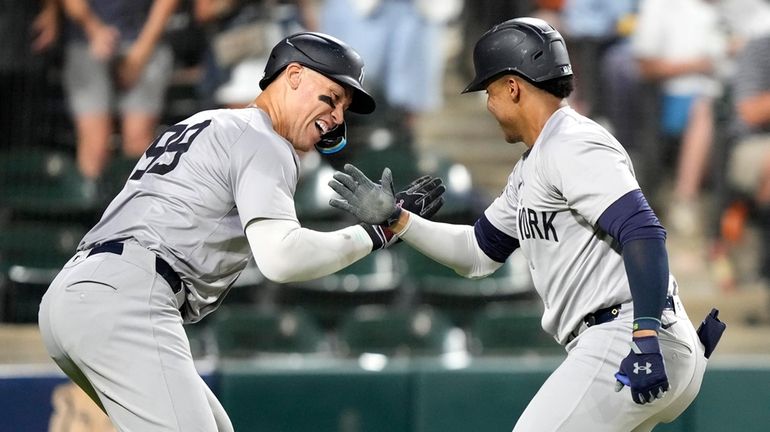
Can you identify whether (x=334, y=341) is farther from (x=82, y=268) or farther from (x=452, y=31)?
(x=82, y=268)

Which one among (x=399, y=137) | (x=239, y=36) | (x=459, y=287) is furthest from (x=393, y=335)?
(x=239, y=36)

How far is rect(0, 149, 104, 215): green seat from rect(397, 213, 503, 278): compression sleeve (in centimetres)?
348

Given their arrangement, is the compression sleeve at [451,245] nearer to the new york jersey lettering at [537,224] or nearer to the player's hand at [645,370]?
the new york jersey lettering at [537,224]

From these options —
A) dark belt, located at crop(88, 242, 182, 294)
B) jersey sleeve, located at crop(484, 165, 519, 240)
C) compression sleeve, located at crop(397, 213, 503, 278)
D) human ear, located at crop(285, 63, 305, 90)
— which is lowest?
compression sleeve, located at crop(397, 213, 503, 278)

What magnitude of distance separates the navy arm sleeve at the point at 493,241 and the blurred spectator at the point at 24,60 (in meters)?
3.88

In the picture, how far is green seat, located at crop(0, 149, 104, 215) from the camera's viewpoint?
6383 mm

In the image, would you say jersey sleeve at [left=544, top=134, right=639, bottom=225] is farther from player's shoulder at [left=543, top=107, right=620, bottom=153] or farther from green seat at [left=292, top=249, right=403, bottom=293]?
green seat at [left=292, top=249, right=403, bottom=293]

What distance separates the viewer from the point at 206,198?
290 centimetres

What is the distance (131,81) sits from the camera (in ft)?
21.3

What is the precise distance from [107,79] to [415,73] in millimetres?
1813

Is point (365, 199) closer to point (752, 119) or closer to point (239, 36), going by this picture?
point (239, 36)


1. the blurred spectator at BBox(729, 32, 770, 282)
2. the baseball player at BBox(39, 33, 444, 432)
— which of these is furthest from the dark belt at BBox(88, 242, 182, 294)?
the blurred spectator at BBox(729, 32, 770, 282)

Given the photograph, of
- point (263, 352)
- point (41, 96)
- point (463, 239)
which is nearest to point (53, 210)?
point (41, 96)

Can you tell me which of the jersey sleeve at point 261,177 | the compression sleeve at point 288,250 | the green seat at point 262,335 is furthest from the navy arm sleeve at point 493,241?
the green seat at point 262,335
